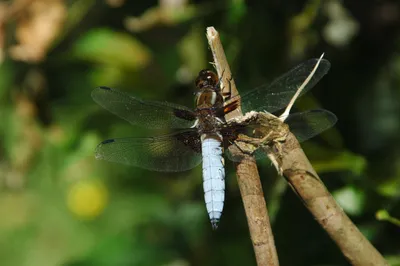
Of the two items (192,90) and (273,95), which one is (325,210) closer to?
(273,95)

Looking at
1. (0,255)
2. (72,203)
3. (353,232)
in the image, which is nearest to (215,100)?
(353,232)

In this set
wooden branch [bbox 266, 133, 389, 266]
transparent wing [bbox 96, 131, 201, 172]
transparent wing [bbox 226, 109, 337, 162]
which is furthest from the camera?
transparent wing [bbox 96, 131, 201, 172]

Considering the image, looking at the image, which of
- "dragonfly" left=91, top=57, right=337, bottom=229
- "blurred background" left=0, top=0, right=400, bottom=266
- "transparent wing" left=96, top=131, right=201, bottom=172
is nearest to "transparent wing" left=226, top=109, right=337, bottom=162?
"dragonfly" left=91, top=57, right=337, bottom=229

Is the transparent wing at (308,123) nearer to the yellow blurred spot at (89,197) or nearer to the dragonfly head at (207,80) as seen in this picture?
the dragonfly head at (207,80)

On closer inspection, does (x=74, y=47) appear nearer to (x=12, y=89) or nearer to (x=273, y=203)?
(x=12, y=89)

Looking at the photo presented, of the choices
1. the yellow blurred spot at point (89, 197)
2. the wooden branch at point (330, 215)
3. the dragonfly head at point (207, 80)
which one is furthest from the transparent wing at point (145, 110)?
the yellow blurred spot at point (89, 197)

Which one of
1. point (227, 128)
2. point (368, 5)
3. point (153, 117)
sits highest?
point (368, 5)

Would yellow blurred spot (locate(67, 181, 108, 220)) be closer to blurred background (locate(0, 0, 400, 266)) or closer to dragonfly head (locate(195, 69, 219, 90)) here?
blurred background (locate(0, 0, 400, 266))
